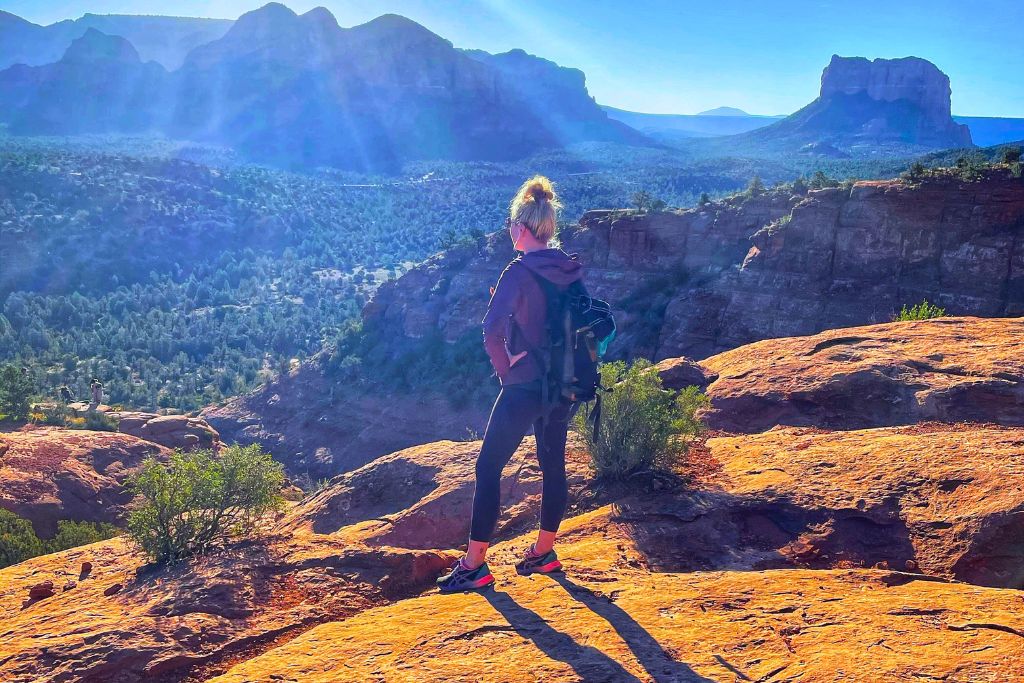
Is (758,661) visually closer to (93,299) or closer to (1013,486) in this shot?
(1013,486)

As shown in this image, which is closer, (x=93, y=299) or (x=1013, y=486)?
(x=1013, y=486)

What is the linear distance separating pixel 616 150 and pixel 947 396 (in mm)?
109177

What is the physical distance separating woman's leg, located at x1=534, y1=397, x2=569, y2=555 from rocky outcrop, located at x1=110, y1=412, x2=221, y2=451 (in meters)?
10.9

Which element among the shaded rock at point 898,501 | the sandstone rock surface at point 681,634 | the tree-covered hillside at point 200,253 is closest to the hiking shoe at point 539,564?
the sandstone rock surface at point 681,634

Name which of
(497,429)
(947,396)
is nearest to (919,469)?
(947,396)

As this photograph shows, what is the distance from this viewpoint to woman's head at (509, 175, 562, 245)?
11.7ft

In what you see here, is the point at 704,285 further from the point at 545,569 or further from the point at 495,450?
the point at 495,450

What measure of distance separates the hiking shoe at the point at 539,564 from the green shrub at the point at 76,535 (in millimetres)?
5643

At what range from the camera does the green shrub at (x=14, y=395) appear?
1384 cm

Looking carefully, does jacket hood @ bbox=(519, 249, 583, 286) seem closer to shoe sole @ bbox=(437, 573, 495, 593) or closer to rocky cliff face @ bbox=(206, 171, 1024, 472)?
shoe sole @ bbox=(437, 573, 495, 593)

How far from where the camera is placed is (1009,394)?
562 centimetres

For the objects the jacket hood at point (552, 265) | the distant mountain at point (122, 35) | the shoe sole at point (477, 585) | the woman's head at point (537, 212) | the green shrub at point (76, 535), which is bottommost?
the green shrub at point (76, 535)

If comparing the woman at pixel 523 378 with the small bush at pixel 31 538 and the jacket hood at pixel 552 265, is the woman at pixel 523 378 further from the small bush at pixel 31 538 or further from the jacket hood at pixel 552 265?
the small bush at pixel 31 538

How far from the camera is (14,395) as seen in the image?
13859 millimetres
